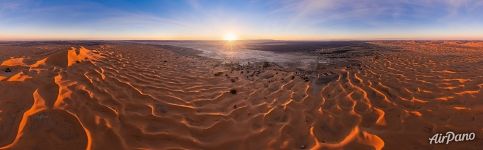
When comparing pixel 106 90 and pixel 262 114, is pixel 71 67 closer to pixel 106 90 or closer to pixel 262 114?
pixel 106 90

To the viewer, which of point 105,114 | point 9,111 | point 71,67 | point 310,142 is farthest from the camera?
point 71,67

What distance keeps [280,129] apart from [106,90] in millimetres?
4170

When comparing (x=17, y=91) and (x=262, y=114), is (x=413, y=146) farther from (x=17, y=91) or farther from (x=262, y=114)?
(x=17, y=91)

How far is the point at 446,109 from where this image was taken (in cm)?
530

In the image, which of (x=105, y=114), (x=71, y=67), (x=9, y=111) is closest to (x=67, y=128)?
(x=105, y=114)

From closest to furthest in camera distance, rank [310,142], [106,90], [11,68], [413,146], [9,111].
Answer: [413,146], [310,142], [9,111], [106,90], [11,68]

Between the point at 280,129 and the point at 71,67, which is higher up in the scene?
the point at 71,67

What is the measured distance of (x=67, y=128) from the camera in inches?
162

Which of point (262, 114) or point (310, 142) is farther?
point (262, 114)

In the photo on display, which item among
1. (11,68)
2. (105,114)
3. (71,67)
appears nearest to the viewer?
(105,114)

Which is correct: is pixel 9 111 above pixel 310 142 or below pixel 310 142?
above

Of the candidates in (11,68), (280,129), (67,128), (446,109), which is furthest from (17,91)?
(446,109)

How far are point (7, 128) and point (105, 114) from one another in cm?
132

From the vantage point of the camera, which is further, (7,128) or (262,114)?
(262,114)
